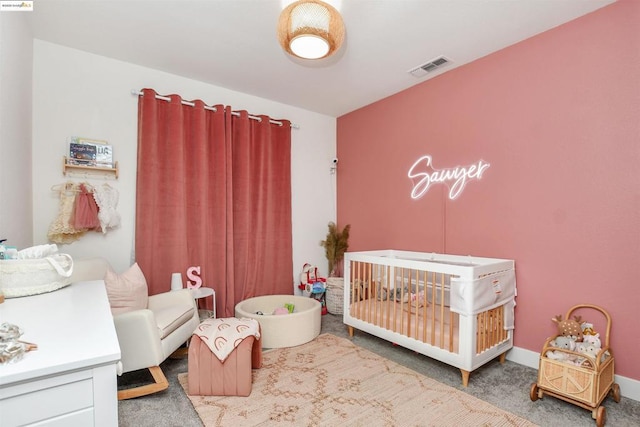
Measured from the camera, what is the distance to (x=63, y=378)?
0.73 m

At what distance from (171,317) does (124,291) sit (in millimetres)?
366

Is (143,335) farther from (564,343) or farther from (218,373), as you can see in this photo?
(564,343)

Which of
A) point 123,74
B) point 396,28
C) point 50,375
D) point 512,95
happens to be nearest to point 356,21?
point 396,28

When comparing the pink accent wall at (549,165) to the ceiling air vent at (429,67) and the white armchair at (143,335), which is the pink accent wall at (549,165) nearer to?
the ceiling air vent at (429,67)

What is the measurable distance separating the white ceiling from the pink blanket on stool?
2196 mm

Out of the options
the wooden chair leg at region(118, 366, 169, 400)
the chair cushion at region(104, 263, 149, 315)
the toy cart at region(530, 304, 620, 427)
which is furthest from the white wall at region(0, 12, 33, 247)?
the toy cart at region(530, 304, 620, 427)

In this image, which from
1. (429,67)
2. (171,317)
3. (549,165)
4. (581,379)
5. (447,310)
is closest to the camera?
(581,379)

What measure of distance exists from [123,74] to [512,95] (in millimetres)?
3460

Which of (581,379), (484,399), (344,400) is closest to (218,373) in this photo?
(344,400)

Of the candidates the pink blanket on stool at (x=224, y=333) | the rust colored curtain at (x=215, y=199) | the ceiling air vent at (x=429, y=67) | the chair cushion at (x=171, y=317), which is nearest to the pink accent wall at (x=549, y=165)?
the ceiling air vent at (x=429, y=67)

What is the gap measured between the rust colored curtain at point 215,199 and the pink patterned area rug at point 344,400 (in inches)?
46.0

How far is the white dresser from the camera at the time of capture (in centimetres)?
68

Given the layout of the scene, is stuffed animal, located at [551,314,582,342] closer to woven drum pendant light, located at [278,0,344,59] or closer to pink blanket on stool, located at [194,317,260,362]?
pink blanket on stool, located at [194,317,260,362]

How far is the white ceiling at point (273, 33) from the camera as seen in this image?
2.13 m
